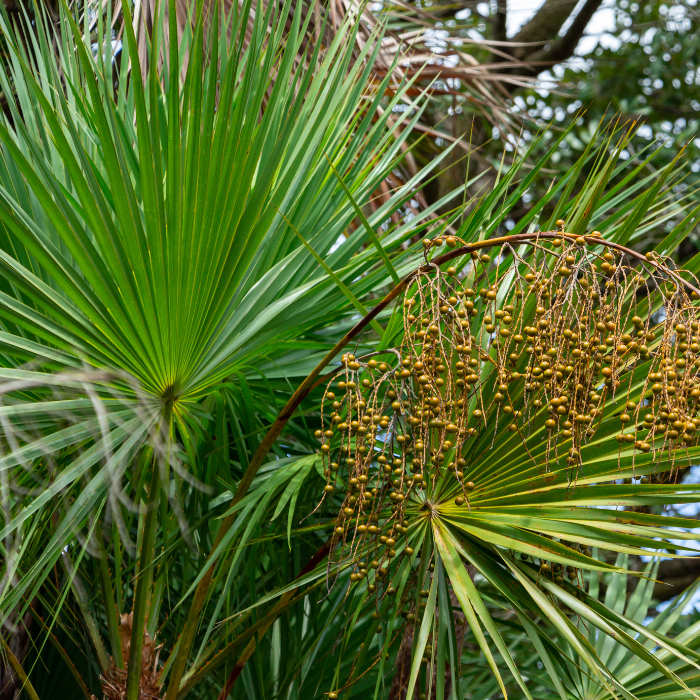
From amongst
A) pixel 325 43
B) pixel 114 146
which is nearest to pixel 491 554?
pixel 114 146

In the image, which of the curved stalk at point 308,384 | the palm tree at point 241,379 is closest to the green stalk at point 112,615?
the palm tree at point 241,379

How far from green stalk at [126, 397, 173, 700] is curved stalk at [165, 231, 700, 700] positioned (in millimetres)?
92

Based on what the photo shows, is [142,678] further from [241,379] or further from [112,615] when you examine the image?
[241,379]

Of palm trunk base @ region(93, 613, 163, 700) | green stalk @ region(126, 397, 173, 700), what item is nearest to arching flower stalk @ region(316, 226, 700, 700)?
green stalk @ region(126, 397, 173, 700)

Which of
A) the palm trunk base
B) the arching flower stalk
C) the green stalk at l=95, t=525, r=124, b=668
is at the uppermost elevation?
the arching flower stalk

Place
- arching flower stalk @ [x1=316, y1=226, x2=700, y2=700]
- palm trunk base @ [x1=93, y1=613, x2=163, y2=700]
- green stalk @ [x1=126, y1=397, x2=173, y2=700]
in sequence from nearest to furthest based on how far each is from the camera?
arching flower stalk @ [x1=316, y1=226, x2=700, y2=700] → green stalk @ [x1=126, y1=397, x2=173, y2=700] → palm trunk base @ [x1=93, y1=613, x2=163, y2=700]

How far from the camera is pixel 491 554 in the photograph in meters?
1.43

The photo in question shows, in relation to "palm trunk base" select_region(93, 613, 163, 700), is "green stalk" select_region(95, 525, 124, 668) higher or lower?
higher

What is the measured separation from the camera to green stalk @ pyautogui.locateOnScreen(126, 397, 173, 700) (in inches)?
61.2

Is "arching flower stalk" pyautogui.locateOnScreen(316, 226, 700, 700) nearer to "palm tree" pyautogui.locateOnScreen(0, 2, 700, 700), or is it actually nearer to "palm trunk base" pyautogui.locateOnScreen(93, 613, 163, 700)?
"palm tree" pyautogui.locateOnScreen(0, 2, 700, 700)

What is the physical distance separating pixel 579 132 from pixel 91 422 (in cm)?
435

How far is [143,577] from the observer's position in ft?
5.41

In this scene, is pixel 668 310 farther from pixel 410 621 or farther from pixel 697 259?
pixel 410 621

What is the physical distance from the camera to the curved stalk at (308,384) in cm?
128
